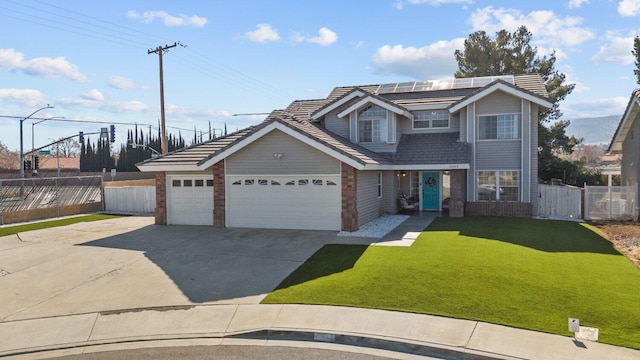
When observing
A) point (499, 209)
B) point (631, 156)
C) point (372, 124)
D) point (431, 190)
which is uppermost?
point (372, 124)

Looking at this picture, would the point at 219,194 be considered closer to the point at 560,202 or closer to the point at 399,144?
Result: the point at 399,144

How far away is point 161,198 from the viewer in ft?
59.1

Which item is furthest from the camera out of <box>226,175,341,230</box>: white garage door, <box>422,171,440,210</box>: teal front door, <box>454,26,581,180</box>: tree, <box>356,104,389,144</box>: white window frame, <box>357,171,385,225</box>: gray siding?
<box>454,26,581,180</box>: tree

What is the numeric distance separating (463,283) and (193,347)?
540 centimetres

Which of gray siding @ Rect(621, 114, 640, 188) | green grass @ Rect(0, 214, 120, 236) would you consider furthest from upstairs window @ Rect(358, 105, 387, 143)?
green grass @ Rect(0, 214, 120, 236)

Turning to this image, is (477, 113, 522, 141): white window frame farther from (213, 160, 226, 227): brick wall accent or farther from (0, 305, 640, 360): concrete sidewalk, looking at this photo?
(0, 305, 640, 360): concrete sidewalk

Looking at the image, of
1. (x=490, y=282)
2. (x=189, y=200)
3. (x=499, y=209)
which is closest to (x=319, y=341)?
(x=490, y=282)

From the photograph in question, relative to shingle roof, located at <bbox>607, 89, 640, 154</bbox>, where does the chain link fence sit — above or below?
below

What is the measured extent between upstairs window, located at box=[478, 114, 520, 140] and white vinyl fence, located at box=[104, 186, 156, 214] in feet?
56.4

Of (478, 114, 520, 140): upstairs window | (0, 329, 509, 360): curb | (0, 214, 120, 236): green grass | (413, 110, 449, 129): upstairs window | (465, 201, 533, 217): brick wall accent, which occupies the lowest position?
(0, 329, 509, 360): curb

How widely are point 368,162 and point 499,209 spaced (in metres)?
7.66

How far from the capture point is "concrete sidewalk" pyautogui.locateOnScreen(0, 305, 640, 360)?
6012mm

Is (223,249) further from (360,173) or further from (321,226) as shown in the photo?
(360,173)

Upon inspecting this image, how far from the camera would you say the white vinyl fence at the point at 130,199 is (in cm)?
2333
